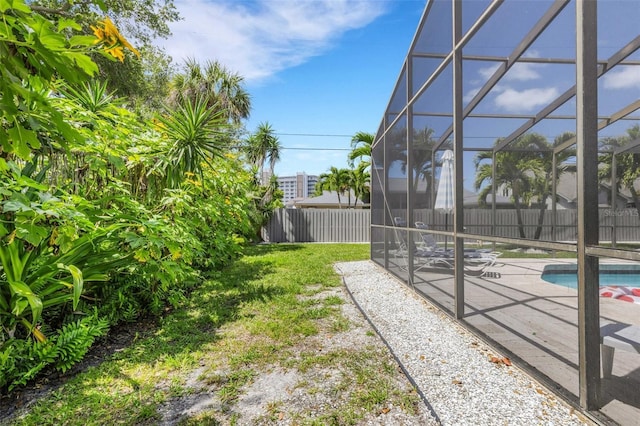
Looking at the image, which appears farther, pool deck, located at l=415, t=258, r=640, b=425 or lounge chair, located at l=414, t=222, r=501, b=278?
lounge chair, located at l=414, t=222, r=501, b=278

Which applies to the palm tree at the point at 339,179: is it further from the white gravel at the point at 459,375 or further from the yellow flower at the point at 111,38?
the yellow flower at the point at 111,38

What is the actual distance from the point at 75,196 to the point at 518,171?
11.8 ft

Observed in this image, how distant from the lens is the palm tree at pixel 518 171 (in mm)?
2535

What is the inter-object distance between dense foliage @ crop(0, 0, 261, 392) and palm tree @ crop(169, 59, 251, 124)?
880cm

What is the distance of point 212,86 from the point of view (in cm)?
1300

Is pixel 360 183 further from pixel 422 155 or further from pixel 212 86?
pixel 422 155

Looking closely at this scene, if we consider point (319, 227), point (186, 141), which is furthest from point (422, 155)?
point (319, 227)

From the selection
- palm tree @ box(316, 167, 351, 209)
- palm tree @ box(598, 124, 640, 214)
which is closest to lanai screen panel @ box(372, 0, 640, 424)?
palm tree @ box(598, 124, 640, 214)

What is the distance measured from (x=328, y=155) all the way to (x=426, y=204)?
2758 cm

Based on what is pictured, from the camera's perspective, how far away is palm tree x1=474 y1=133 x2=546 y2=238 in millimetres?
2535

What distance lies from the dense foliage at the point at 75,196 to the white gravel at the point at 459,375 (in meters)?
2.40

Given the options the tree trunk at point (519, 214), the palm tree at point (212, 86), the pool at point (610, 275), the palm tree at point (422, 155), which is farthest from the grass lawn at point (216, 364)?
the palm tree at point (212, 86)

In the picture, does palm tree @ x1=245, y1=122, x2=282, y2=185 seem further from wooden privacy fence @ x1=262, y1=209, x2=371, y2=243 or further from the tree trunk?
the tree trunk

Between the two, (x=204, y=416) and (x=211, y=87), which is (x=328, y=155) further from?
(x=204, y=416)
